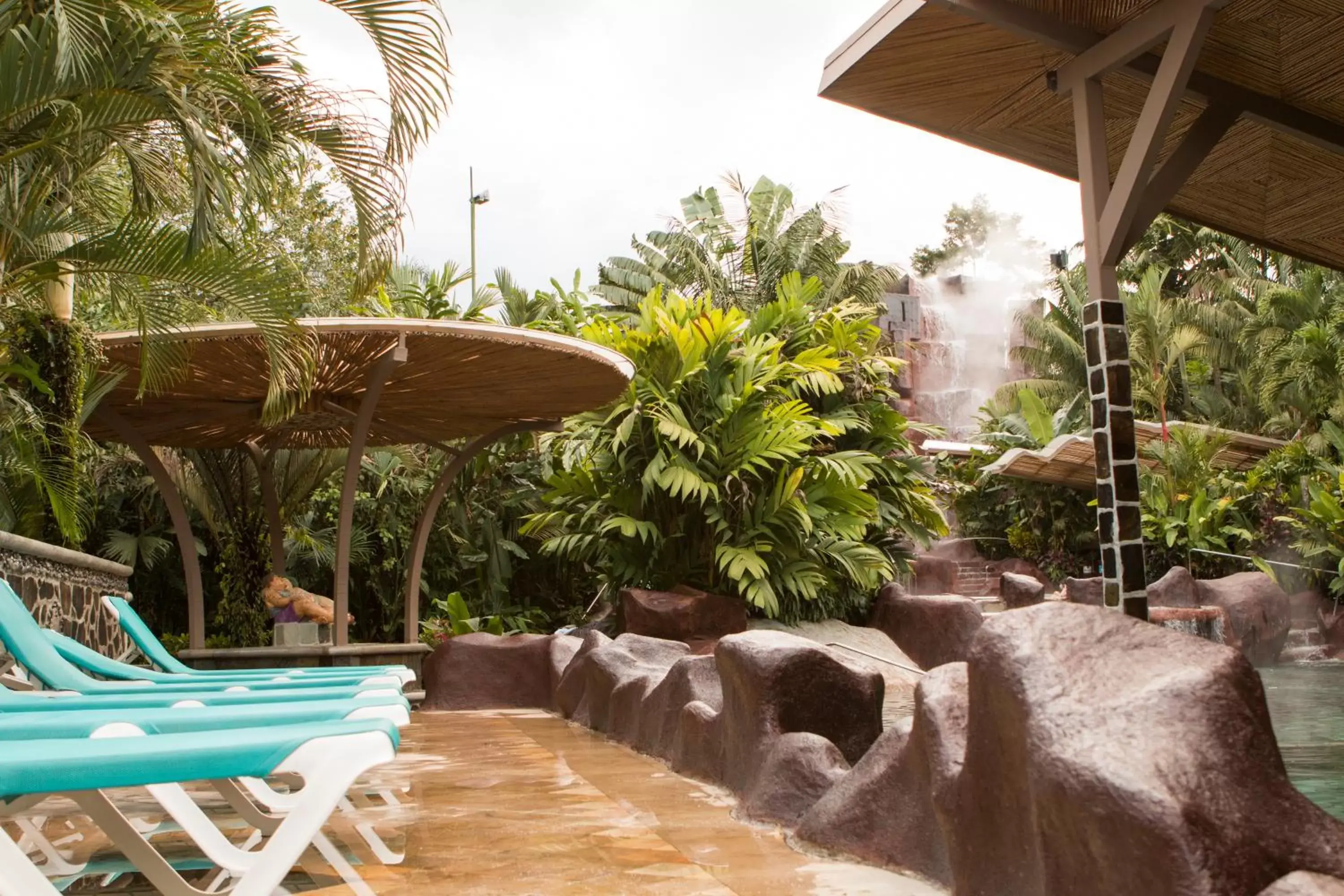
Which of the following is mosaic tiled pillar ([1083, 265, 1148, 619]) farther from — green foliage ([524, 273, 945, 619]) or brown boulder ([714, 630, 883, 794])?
green foliage ([524, 273, 945, 619])

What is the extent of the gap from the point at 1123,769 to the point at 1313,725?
23.7 ft

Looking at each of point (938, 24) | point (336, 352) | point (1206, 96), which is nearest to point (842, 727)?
point (938, 24)

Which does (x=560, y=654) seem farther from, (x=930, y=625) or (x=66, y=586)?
(x=930, y=625)

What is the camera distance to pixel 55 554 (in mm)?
7000

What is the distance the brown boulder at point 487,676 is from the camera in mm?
11375

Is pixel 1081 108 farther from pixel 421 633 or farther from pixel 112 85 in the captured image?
pixel 421 633

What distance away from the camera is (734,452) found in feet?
40.6

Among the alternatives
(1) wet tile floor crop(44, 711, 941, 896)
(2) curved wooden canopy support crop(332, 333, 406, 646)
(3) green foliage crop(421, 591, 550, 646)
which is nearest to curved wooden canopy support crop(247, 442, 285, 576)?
(2) curved wooden canopy support crop(332, 333, 406, 646)

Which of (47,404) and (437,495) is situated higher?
(47,404)

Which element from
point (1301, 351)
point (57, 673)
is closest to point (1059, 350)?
point (1301, 351)

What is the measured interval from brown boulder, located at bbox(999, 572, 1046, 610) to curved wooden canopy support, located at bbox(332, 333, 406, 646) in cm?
1026

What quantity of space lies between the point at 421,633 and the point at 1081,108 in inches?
414

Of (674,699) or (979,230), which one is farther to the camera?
(979,230)

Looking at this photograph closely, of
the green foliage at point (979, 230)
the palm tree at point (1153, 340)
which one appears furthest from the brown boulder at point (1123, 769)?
the green foliage at point (979, 230)
